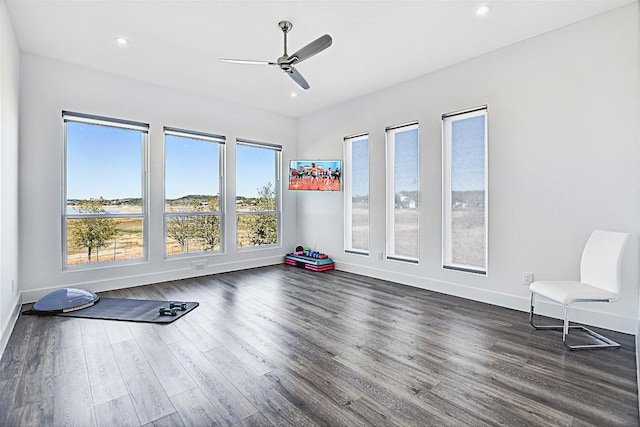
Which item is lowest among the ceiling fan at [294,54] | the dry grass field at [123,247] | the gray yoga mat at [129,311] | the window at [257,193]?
the gray yoga mat at [129,311]

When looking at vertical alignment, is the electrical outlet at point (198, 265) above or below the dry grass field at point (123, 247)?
below

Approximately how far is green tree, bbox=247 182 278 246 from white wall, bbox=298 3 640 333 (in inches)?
112

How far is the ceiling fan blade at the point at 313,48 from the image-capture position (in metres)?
2.71

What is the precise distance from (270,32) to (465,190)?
302cm

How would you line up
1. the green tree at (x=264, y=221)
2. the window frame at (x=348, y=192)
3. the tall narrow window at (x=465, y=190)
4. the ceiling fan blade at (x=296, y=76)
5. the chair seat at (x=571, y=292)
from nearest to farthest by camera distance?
the chair seat at (x=571, y=292) → the ceiling fan blade at (x=296, y=76) → the tall narrow window at (x=465, y=190) → the window frame at (x=348, y=192) → the green tree at (x=264, y=221)

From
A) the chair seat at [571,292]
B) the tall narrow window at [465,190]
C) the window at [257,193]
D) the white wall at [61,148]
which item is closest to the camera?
the chair seat at [571,292]

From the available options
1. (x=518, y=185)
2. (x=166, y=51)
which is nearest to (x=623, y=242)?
(x=518, y=185)

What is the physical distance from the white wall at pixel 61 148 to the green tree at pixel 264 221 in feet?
1.54

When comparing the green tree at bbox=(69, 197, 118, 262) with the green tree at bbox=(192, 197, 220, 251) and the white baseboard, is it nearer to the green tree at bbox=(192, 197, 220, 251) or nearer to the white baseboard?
the green tree at bbox=(192, 197, 220, 251)

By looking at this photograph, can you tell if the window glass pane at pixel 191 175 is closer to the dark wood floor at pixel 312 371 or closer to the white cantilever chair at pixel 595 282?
the dark wood floor at pixel 312 371

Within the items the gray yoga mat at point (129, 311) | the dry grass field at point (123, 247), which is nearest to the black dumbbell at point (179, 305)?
the gray yoga mat at point (129, 311)

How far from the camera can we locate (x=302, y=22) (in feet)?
10.3

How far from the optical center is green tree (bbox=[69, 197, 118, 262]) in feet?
14.0

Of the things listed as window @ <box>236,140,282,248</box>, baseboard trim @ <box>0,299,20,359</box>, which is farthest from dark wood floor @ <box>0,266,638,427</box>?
window @ <box>236,140,282,248</box>
